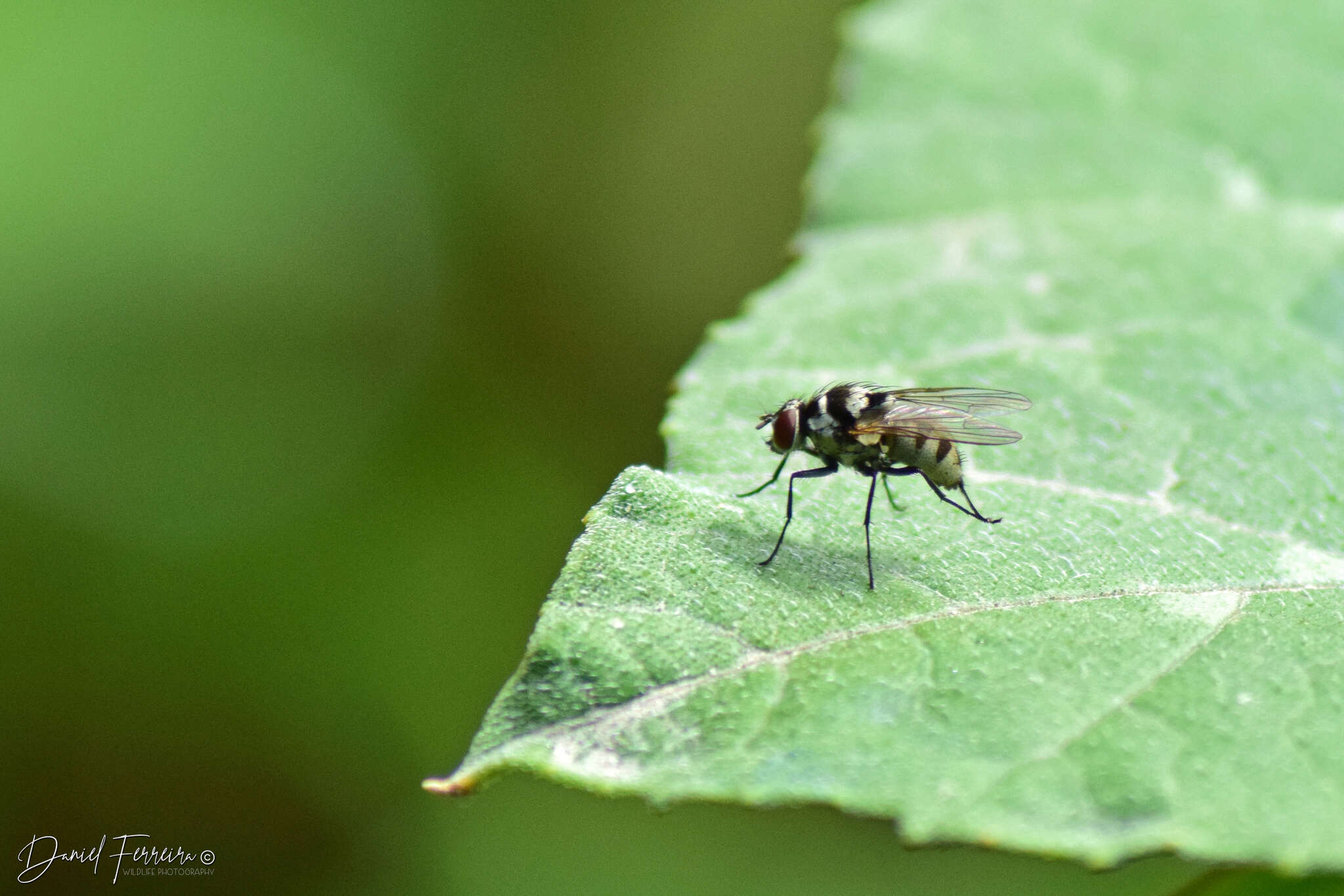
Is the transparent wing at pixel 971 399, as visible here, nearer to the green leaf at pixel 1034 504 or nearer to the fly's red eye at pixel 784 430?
the green leaf at pixel 1034 504

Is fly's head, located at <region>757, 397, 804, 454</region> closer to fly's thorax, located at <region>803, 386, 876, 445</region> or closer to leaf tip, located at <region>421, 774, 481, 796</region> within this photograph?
fly's thorax, located at <region>803, 386, 876, 445</region>

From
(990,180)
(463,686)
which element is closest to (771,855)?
(463,686)

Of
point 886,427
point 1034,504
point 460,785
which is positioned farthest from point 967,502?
point 460,785

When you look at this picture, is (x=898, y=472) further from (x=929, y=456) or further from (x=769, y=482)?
(x=769, y=482)

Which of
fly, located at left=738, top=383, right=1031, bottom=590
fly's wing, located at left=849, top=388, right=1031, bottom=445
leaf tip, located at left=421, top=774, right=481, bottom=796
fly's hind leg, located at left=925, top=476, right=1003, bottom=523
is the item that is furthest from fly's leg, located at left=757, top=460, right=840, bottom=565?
leaf tip, located at left=421, top=774, right=481, bottom=796

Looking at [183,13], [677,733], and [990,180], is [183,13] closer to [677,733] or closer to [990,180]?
[990,180]

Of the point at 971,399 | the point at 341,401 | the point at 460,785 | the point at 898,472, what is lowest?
the point at 341,401
